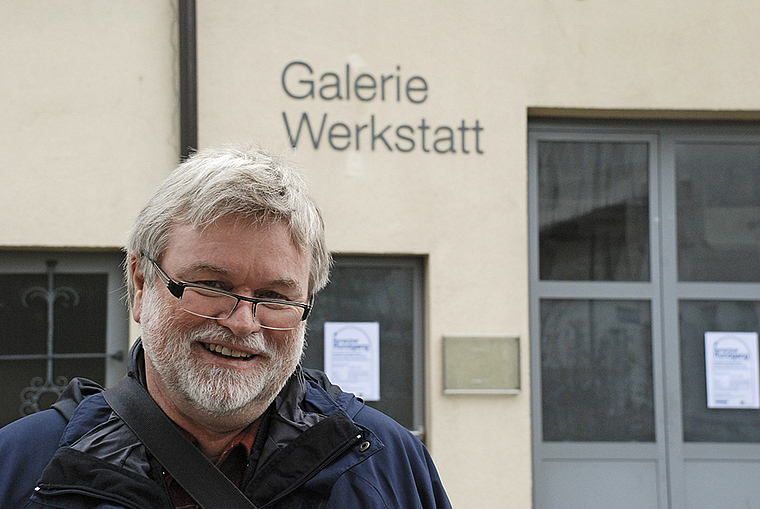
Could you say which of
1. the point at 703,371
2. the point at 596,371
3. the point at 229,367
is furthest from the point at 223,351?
the point at 703,371

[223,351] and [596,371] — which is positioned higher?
[223,351]

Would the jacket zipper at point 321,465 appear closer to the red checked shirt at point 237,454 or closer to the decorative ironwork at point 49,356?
the red checked shirt at point 237,454

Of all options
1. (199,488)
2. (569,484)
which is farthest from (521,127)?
(199,488)

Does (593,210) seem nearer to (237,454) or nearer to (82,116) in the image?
(82,116)

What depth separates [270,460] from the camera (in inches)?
56.0

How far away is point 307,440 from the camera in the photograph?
146cm

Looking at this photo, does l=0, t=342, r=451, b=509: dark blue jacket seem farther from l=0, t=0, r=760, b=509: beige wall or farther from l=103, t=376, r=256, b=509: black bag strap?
l=0, t=0, r=760, b=509: beige wall

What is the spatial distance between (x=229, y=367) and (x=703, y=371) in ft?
11.8

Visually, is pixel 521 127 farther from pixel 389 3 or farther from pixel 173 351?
pixel 173 351

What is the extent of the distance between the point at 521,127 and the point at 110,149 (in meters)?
2.27

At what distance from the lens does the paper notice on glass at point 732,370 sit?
4215mm

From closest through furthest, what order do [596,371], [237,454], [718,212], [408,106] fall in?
[237,454] → [408,106] → [596,371] → [718,212]

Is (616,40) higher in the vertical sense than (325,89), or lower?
higher

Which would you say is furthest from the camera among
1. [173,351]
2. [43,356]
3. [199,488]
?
[43,356]
